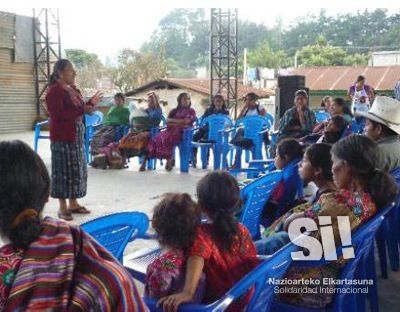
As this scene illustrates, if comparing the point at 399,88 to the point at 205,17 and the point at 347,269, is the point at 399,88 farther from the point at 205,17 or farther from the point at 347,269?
the point at 205,17

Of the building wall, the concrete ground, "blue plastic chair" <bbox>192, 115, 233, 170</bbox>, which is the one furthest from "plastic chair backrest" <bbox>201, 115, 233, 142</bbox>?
the building wall

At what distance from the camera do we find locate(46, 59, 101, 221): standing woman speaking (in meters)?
3.98

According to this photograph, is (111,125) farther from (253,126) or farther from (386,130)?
(386,130)

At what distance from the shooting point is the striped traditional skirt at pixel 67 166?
13.5 ft

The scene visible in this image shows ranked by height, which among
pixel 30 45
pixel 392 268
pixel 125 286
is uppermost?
pixel 30 45

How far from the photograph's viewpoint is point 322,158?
7.56ft

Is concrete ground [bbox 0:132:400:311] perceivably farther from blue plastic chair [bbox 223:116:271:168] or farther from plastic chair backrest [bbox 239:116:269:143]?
plastic chair backrest [bbox 239:116:269:143]

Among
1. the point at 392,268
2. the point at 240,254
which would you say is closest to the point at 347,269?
the point at 240,254

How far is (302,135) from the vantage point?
5574mm

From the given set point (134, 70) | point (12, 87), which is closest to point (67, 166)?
point (12, 87)

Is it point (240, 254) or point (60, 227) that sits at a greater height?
point (60, 227)

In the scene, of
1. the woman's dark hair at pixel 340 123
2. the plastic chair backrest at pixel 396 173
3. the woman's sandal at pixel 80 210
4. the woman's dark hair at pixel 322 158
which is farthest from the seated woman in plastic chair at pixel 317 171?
the woman's sandal at pixel 80 210

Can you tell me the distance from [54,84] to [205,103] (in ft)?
43.7

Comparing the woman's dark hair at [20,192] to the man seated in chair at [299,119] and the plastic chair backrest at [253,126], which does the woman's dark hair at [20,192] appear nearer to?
the man seated in chair at [299,119]
